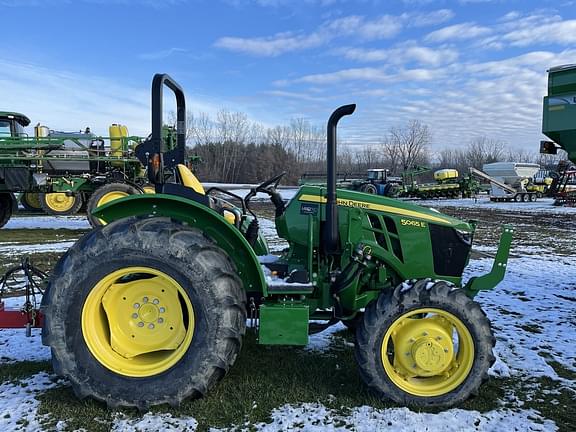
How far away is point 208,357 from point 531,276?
18.8 ft

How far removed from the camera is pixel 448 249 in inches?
132

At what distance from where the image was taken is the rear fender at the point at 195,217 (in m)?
2.96

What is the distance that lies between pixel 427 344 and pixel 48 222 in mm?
12896

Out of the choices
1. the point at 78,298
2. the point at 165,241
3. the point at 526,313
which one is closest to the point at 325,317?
the point at 165,241

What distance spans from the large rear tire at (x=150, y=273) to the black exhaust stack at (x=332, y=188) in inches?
30.0

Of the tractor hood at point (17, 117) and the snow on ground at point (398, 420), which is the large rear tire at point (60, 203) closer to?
the tractor hood at point (17, 117)

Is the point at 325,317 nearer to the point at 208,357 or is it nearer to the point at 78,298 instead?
the point at 208,357

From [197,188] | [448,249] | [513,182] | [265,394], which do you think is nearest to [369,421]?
[265,394]

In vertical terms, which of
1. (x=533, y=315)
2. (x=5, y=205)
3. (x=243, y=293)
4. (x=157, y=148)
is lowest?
(x=533, y=315)

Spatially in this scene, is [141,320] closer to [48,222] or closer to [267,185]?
[267,185]

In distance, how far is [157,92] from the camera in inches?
124

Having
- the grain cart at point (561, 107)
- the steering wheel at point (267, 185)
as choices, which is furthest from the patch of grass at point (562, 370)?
the grain cart at point (561, 107)

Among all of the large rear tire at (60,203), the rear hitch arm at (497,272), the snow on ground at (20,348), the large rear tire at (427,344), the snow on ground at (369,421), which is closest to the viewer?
the snow on ground at (369,421)

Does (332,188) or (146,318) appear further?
(332,188)
